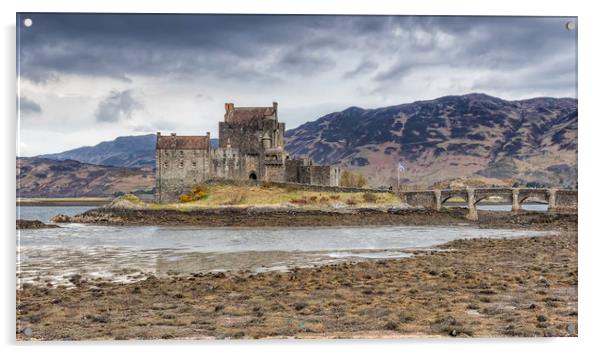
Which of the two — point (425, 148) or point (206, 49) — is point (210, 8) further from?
point (425, 148)

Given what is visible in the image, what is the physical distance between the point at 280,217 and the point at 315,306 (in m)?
23.2

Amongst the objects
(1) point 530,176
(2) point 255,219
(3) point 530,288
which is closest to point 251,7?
(3) point 530,288

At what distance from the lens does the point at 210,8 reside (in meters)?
8.48

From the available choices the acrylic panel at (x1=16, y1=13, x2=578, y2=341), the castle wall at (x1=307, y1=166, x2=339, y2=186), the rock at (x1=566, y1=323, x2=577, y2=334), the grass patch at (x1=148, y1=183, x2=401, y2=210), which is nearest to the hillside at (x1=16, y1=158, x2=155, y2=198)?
the acrylic panel at (x1=16, y1=13, x2=578, y2=341)

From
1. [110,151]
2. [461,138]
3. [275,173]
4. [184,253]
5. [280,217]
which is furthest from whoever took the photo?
[275,173]

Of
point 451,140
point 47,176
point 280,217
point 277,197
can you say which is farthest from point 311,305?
point 277,197

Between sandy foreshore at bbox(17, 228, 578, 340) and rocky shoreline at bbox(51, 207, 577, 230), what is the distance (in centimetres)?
1859

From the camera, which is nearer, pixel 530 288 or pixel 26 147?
pixel 26 147

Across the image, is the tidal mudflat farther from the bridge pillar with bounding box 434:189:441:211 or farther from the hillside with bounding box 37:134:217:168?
the bridge pillar with bounding box 434:189:441:211

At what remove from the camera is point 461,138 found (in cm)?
1335

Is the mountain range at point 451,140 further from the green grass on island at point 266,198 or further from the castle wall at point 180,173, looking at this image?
the green grass on island at point 266,198

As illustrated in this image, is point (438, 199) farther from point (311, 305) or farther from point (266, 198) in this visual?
point (311, 305)

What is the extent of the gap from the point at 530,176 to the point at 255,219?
19.5m

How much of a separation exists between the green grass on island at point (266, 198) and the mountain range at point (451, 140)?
17.4 metres
